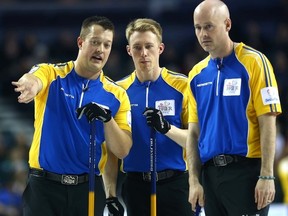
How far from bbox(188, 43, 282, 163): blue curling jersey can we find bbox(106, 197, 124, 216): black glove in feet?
3.23

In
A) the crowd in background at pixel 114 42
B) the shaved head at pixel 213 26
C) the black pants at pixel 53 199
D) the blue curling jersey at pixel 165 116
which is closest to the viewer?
the shaved head at pixel 213 26

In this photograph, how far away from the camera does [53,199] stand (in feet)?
21.0

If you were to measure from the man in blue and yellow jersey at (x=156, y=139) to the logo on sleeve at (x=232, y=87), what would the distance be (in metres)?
0.87

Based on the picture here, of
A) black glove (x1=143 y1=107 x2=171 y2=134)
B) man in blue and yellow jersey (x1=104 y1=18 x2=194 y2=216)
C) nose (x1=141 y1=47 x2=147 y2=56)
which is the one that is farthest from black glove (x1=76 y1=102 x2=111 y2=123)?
nose (x1=141 y1=47 x2=147 y2=56)

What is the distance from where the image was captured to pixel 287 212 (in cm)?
986

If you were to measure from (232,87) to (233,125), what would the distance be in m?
0.30

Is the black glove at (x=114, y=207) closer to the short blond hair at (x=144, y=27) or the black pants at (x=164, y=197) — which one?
the black pants at (x=164, y=197)

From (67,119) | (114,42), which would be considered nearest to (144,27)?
(67,119)

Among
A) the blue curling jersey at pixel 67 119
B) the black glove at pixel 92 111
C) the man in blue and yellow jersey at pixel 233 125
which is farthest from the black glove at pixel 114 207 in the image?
the black glove at pixel 92 111

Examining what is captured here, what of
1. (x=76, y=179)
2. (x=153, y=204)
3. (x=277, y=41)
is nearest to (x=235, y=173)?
(x=153, y=204)

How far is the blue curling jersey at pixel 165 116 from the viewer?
23.1 feet

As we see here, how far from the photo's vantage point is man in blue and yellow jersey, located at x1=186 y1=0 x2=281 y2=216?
608 centimetres

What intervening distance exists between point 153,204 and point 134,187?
37cm

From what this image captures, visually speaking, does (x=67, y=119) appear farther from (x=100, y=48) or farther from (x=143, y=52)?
(x=143, y=52)
